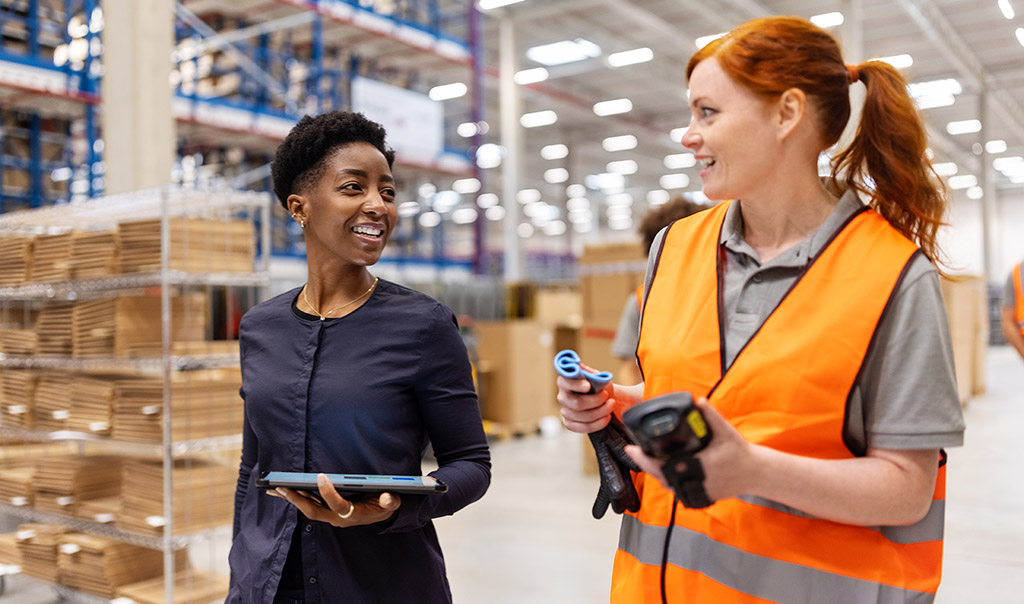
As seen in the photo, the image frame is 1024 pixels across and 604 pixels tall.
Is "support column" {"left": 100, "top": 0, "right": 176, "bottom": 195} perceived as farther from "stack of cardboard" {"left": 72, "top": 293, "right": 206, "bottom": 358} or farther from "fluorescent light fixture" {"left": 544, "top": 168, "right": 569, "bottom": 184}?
"fluorescent light fixture" {"left": 544, "top": 168, "right": 569, "bottom": 184}

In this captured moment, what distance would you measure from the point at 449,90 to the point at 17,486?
15.1 metres

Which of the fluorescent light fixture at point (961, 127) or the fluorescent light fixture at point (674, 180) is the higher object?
the fluorescent light fixture at point (961, 127)

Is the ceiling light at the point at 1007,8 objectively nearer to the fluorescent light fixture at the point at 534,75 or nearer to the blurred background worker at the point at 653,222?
the fluorescent light fixture at the point at 534,75

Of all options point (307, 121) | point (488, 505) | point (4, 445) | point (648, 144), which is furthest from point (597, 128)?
point (307, 121)

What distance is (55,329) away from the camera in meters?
4.30

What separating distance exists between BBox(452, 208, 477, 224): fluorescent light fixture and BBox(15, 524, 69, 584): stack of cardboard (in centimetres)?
2557

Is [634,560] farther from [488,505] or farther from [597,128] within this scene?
[597,128]

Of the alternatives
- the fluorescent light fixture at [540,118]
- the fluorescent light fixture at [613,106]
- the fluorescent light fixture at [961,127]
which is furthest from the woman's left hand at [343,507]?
the fluorescent light fixture at [961,127]

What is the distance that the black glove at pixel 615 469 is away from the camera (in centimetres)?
128

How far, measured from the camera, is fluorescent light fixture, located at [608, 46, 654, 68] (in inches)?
638

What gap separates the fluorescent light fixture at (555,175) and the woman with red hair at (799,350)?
27.2 metres

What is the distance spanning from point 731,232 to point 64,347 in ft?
13.2

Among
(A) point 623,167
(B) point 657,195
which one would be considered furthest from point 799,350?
(B) point 657,195

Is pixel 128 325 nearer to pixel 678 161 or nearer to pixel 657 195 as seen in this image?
pixel 678 161
